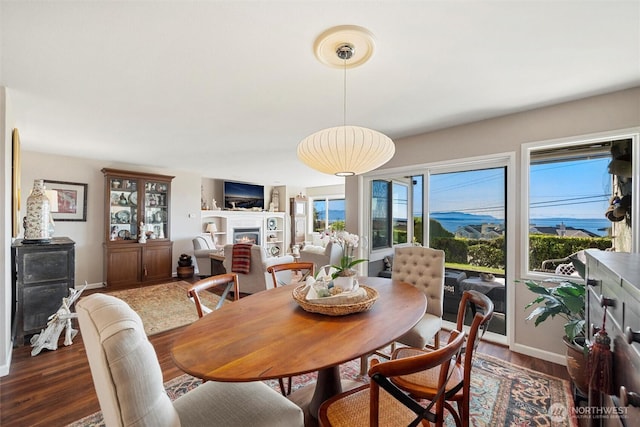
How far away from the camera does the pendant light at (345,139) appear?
1.54 meters

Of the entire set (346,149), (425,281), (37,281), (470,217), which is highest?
(346,149)

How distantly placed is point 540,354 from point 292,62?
3.30m

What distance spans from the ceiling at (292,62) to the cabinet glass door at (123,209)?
196cm

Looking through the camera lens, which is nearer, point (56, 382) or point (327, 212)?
point (56, 382)

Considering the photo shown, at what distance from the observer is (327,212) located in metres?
8.83

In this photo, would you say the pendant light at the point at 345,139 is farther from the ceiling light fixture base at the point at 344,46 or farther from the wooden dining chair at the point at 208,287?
the wooden dining chair at the point at 208,287

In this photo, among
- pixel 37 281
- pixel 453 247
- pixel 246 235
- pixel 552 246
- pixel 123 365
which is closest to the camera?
pixel 123 365

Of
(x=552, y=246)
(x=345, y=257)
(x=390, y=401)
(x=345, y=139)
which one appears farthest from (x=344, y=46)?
(x=552, y=246)

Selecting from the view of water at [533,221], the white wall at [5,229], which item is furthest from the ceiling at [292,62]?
the view of water at [533,221]

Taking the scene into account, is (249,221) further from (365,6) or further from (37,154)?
(365,6)

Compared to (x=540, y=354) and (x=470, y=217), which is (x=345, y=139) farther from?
(x=540, y=354)

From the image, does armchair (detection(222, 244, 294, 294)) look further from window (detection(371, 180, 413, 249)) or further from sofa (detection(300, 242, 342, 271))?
window (detection(371, 180, 413, 249))

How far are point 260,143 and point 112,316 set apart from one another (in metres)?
3.32

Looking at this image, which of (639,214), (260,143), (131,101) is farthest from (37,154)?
(639,214)
